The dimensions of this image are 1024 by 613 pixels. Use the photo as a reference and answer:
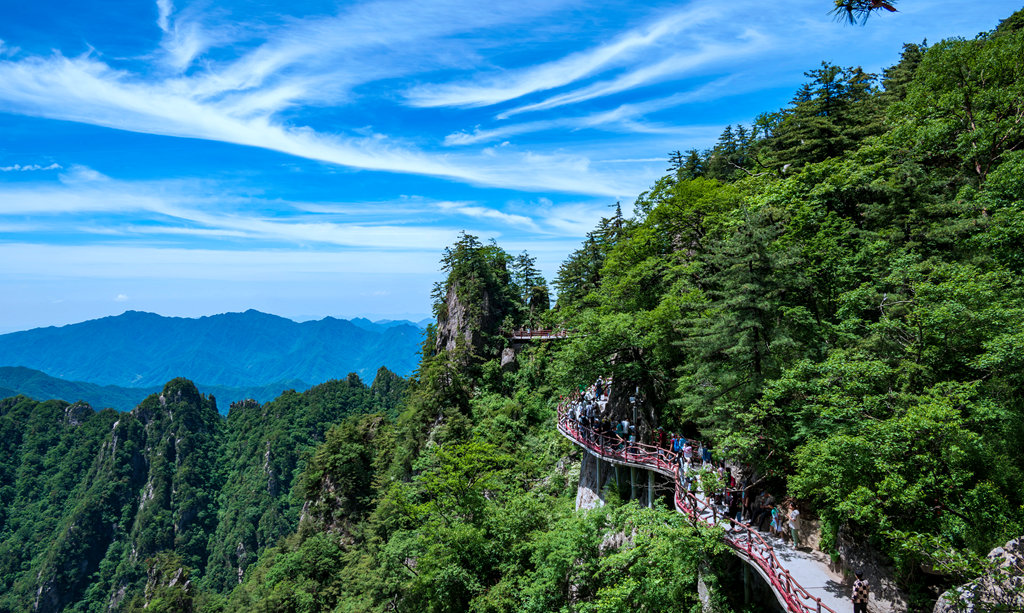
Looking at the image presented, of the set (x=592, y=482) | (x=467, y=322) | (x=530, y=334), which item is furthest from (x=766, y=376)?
(x=467, y=322)

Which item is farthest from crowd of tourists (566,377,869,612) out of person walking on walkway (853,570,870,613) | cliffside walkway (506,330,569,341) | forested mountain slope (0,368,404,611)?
forested mountain slope (0,368,404,611)

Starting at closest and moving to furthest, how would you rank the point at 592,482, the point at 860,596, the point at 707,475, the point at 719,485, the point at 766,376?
the point at 860,596 < the point at 707,475 < the point at 719,485 < the point at 766,376 < the point at 592,482

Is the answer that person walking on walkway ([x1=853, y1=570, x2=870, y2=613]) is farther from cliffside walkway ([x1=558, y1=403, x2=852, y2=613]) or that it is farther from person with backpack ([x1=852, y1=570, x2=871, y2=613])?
cliffside walkway ([x1=558, y1=403, x2=852, y2=613])

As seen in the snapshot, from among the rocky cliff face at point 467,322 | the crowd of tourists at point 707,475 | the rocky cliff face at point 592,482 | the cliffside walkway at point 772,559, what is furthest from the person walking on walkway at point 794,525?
the rocky cliff face at point 467,322

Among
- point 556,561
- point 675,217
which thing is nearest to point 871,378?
point 556,561

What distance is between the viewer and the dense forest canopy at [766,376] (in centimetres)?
1030

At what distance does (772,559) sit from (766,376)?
536 cm

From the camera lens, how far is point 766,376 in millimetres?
14531

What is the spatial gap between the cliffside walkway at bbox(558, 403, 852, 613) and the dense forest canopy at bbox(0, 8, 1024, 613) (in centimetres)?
75

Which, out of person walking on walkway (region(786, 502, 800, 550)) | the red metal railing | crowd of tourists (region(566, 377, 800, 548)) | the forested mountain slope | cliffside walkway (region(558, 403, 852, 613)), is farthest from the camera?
the forested mountain slope

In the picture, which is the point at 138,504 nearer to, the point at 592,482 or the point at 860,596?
the point at 592,482

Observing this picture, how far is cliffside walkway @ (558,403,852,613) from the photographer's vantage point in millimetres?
10398

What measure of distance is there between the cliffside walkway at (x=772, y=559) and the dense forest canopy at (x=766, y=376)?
29.6 inches

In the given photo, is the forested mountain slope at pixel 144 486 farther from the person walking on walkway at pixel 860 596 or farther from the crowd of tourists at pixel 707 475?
the person walking on walkway at pixel 860 596
